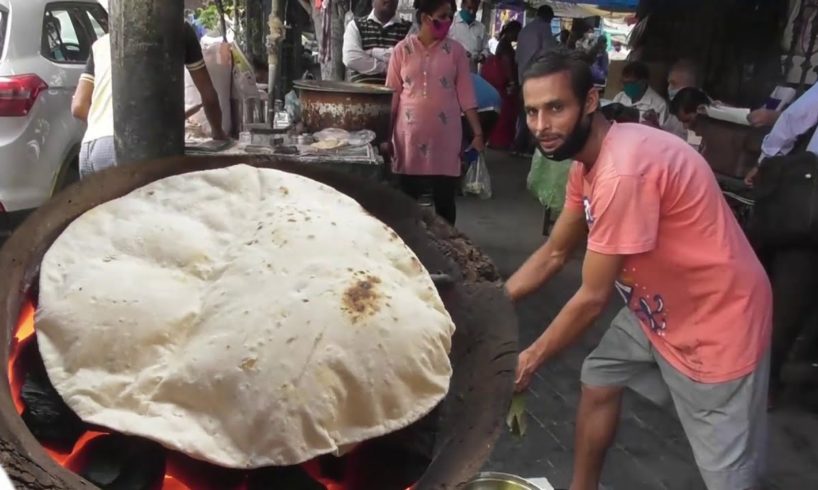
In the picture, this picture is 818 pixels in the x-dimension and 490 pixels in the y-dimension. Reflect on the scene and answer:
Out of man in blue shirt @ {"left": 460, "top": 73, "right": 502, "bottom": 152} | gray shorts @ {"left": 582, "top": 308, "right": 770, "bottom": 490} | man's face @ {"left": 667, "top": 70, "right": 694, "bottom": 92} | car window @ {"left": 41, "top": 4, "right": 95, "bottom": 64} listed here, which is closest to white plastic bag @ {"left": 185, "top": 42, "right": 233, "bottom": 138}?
car window @ {"left": 41, "top": 4, "right": 95, "bottom": 64}

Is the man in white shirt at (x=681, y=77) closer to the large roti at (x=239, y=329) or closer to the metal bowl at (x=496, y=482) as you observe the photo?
the metal bowl at (x=496, y=482)

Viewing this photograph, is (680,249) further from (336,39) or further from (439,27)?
(336,39)

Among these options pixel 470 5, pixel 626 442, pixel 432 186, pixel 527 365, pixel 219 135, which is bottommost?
pixel 626 442

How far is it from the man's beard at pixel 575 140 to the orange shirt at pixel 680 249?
77mm

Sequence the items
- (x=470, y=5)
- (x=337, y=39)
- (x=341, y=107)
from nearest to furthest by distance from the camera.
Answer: (x=341, y=107) < (x=337, y=39) < (x=470, y=5)

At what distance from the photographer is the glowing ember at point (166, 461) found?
1570 millimetres

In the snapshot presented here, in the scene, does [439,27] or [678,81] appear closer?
[439,27]

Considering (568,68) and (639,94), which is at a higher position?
(568,68)

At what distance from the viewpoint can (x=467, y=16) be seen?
10.7 metres

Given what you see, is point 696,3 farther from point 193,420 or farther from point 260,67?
point 193,420

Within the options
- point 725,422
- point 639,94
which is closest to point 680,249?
point 725,422

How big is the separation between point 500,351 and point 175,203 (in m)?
0.84

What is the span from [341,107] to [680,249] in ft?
8.69

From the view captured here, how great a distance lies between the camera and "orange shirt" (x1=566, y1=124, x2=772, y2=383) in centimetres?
220
